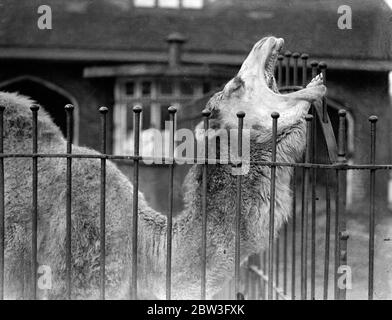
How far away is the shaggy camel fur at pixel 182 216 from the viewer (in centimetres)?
362

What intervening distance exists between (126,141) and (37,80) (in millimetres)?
2207

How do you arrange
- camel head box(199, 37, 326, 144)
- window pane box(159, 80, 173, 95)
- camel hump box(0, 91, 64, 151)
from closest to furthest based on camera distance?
1. camel head box(199, 37, 326, 144)
2. camel hump box(0, 91, 64, 151)
3. window pane box(159, 80, 173, 95)

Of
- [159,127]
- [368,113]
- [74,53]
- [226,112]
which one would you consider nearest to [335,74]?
[368,113]

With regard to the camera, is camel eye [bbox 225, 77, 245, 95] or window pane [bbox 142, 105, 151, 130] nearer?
camel eye [bbox 225, 77, 245, 95]

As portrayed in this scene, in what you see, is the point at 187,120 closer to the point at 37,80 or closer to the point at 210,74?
the point at 210,74

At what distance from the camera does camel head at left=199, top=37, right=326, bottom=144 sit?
3.51 metres

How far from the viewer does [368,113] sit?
12.3m

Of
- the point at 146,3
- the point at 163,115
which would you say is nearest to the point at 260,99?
the point at 163,115

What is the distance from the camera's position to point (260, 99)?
3621mm

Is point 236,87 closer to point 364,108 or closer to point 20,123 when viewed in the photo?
point 20,123

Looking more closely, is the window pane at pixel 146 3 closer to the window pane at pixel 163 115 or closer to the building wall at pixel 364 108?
the window pane at pixel 163 115

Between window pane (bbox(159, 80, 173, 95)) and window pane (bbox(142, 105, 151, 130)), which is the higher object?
window pane (bbox(159, 80, 173, 95))

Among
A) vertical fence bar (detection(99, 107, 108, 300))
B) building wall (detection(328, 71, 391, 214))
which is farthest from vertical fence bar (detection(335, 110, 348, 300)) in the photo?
building wall (detection(328, 71, 391, 214))

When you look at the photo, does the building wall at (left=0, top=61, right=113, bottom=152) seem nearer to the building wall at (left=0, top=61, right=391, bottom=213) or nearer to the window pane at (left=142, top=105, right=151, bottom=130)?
the building wall at (left=0, top=61, right=391, bottom=213)
